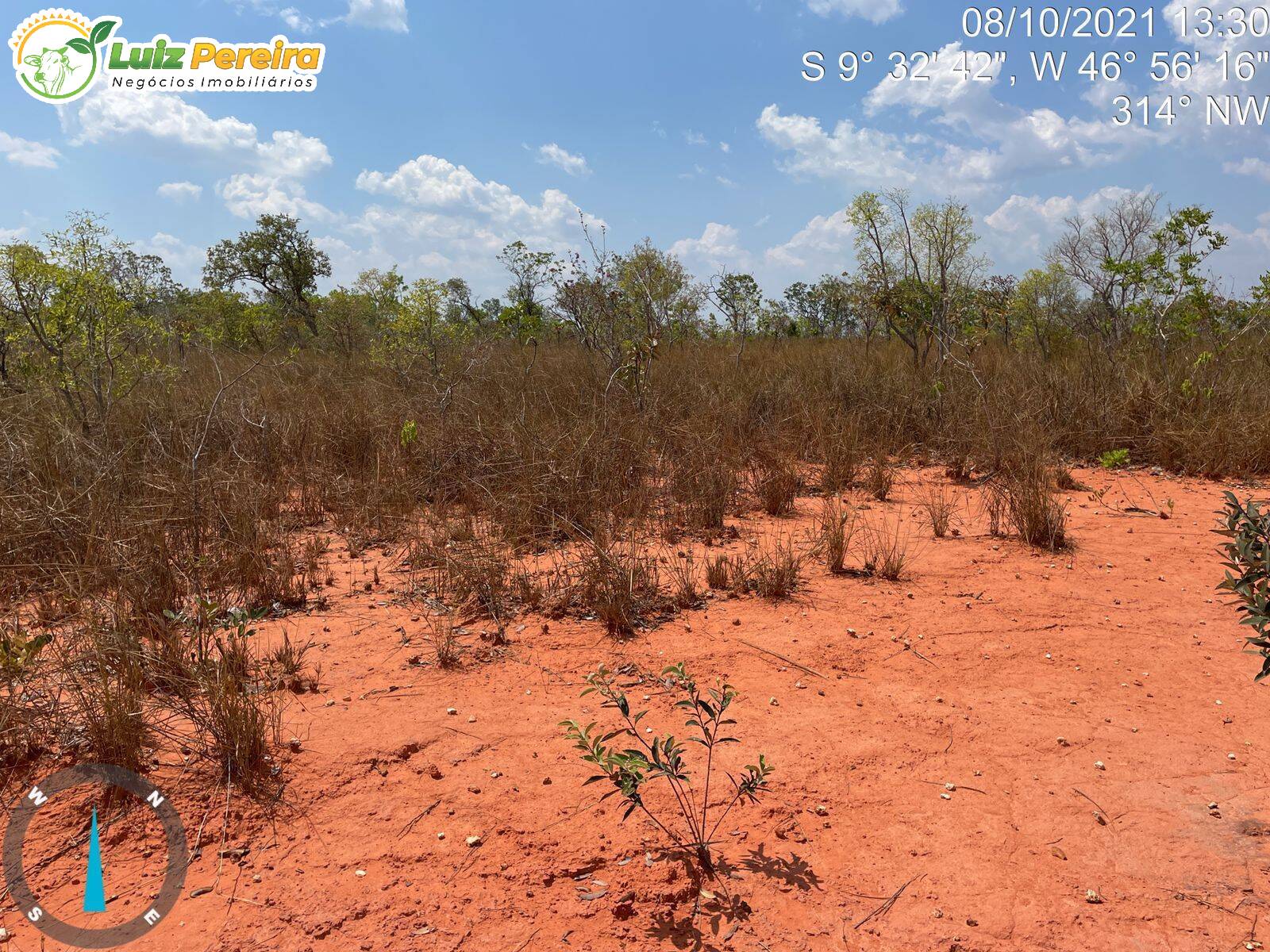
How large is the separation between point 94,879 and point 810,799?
2329 mm

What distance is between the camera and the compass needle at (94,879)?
2039mm

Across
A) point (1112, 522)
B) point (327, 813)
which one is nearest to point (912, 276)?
point (1112, 522)

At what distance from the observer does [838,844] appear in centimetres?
229

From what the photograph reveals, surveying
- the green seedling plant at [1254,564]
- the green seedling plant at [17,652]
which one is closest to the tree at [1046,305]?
the green seedling plant at [1254,564]

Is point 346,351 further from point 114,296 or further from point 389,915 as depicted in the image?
point 389,915

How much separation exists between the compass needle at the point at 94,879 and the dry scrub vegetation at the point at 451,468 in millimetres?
353

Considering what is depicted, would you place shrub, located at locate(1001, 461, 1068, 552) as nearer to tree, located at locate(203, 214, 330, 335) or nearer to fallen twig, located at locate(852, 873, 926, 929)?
fallen twig, located at locate(852, 873, 926, 929)

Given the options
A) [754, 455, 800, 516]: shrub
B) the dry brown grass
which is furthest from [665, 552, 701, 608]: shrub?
[754, 455, 800, 516]: shrub

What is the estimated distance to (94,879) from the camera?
2121mm

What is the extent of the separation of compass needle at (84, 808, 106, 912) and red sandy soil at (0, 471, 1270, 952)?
0.05 metres

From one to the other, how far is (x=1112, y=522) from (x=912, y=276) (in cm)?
627

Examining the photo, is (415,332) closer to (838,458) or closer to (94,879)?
(838,458)

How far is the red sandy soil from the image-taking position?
1992 millimetres

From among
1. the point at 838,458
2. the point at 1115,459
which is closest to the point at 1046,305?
the point at 1115,459
